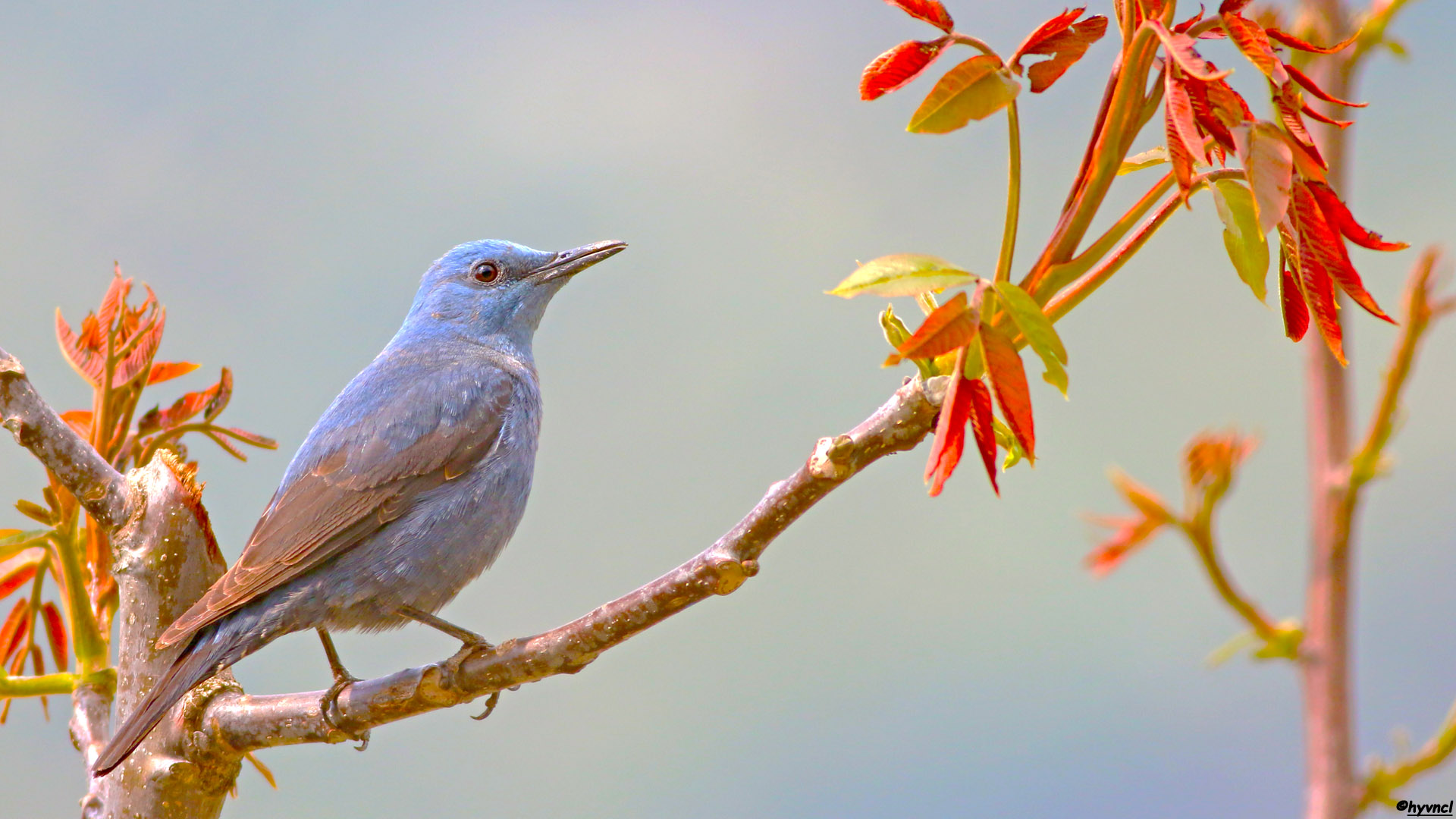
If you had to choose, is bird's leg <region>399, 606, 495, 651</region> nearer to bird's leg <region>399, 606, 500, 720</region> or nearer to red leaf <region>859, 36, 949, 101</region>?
bird's leg <region>399, 606, 500, 720</region>

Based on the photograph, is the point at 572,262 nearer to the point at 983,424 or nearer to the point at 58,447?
the point at 58,447

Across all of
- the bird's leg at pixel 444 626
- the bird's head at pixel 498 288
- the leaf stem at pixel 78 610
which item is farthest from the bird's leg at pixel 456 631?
the bird's head at pixel 498 288

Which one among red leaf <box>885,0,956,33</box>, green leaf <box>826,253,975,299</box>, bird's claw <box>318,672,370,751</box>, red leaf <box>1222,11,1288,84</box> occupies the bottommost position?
bird's claw <box>318,672,370,751</box>

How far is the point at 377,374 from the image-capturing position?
10.1 feet

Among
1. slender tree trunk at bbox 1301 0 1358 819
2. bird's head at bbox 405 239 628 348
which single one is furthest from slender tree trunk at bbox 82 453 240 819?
slender tree trunk at bbox 1301 0 1358 819

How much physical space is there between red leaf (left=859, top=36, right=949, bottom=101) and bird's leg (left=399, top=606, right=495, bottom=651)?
1530mm

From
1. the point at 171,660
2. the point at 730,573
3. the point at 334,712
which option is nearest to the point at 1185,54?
the point at 730,573

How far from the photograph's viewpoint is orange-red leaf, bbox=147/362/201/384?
235 cm

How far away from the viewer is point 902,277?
1.22m

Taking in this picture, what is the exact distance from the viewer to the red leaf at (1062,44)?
1.45 metres

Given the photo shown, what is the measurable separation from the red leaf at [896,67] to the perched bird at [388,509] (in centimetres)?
156

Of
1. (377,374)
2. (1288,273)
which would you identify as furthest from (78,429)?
(1288,273)

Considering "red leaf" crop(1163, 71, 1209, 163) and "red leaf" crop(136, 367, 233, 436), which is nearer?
"red leaf" crop(1163, 71, 1209, 163)

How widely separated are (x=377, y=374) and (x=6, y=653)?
111cm
